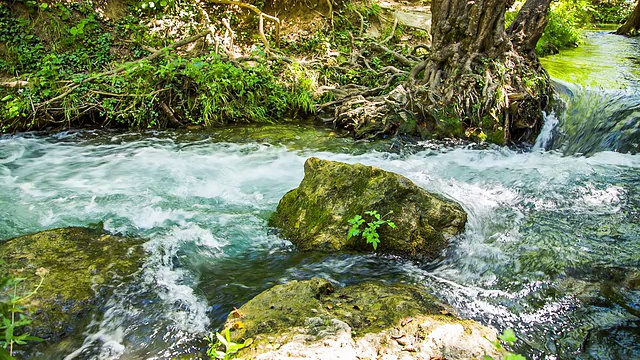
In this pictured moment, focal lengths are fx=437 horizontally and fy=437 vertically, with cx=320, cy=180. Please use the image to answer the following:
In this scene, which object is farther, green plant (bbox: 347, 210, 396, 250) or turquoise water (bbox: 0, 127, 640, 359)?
green plant (bbox: 347, 210, 396, 250)

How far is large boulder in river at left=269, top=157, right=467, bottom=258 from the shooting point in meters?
3.96

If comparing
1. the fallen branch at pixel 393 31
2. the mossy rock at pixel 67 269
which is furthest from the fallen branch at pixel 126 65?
the mossy rock at pixel 67 269

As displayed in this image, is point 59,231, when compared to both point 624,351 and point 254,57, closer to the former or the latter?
point 624,351

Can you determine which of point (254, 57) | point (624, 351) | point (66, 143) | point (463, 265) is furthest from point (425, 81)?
point (66, 143)

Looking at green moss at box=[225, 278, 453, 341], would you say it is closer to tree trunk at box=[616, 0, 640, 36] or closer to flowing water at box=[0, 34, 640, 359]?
flowing water at box=[0, 34, 640, 359]

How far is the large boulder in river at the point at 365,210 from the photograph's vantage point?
396cm

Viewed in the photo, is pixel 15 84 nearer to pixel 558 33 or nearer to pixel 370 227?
pixel 370 227

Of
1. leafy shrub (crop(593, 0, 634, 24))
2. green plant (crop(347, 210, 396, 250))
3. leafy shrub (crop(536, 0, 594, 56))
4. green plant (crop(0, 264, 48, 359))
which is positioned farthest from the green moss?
leafy shrub (crop(593, 0, 634, 24))

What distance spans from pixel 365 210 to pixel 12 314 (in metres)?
2.70

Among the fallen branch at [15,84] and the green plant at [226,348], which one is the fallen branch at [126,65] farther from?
the green plant at [226,348]

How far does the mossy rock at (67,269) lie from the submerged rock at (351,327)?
3.95 feet

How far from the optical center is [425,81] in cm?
771

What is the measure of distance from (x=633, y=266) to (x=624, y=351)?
44.0 inches

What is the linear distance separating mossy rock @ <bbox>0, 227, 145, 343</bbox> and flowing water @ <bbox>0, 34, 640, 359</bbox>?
0.14 m
